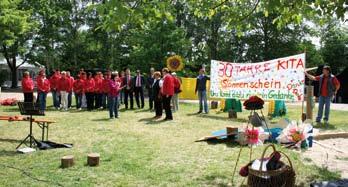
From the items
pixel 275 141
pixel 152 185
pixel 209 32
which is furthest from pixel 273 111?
pixel 209 32

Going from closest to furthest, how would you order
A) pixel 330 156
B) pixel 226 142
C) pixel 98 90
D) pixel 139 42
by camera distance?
1. pixel 330 156
2. pixel 226 142
3. pixel 98 90
4. pixel 139 42

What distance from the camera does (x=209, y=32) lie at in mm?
55500

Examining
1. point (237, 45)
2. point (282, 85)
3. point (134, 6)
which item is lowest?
point (282, 85)

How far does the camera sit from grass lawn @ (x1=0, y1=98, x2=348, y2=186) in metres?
7.73

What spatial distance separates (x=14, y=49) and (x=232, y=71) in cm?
3452

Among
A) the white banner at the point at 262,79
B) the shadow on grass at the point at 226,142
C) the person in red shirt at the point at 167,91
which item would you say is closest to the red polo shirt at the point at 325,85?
the white banner at the point at 262,79

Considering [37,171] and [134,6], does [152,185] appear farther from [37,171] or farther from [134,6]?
[134,6]

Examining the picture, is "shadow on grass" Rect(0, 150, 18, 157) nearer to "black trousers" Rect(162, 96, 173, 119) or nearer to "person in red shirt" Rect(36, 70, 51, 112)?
"black trousers" Rect(162, 96, 173, 119)

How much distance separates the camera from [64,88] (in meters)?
21.4

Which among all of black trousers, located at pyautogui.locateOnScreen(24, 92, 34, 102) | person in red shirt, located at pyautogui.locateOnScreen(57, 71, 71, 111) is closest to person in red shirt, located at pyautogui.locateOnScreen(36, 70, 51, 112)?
black trousers, located at pyautogui.locateOnScreen(24, 92, 34, 102)

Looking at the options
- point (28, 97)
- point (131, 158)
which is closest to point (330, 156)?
point (131, 158)

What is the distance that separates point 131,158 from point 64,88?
502 inches

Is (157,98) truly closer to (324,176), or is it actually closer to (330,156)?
(330,156)

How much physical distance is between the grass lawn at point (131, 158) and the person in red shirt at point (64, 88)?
6.07 metres
